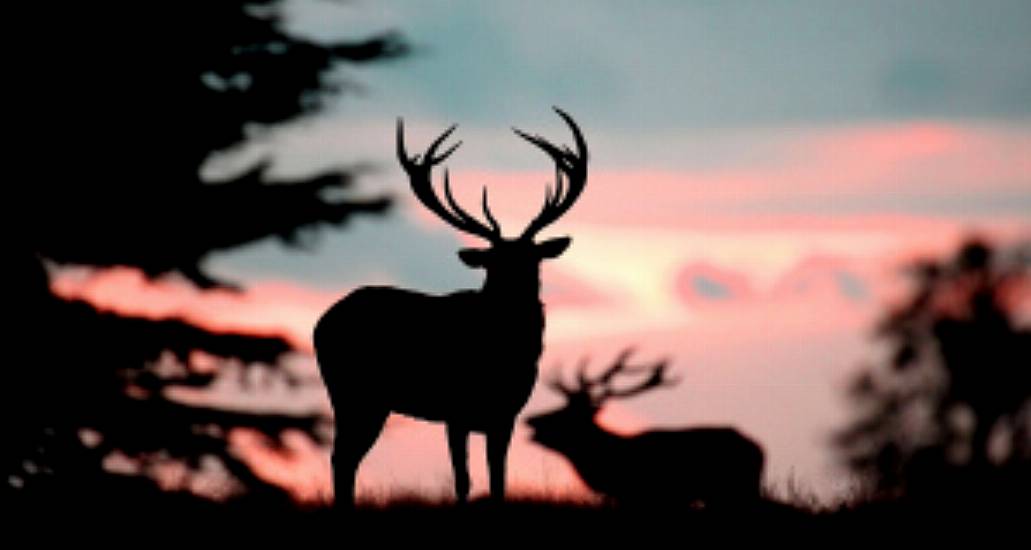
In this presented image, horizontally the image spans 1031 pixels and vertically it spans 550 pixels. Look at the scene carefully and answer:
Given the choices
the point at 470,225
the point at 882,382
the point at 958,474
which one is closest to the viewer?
the point at 470,225

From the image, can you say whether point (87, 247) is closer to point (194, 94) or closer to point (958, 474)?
point (194, 94)

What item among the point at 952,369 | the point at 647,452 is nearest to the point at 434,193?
the point at 647,452

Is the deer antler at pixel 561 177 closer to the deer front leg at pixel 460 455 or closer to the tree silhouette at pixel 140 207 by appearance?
the deer front leg at pixel 460 455

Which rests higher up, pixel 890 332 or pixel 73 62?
pixel 73 62

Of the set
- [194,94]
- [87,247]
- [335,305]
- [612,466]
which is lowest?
[612,466]

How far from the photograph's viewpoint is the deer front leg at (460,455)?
8.30 metres

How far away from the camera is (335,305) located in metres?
9.29

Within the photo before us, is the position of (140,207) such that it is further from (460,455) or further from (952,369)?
(952,369)

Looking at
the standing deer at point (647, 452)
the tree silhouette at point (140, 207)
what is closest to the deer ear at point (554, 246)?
the standing deer at point (647, 452)

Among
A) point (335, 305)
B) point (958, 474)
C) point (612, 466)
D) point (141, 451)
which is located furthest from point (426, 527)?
point (141, 451)

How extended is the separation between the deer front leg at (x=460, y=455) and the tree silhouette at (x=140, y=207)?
640 cm

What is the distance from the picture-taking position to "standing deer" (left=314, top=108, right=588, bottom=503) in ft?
Result: 27.5

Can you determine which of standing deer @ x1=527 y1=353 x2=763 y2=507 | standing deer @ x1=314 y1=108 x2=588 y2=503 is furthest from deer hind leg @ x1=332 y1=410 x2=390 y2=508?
standing deer @ x1=527 y1=353 x2=763 y2=507

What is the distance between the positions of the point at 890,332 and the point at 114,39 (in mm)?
15509
